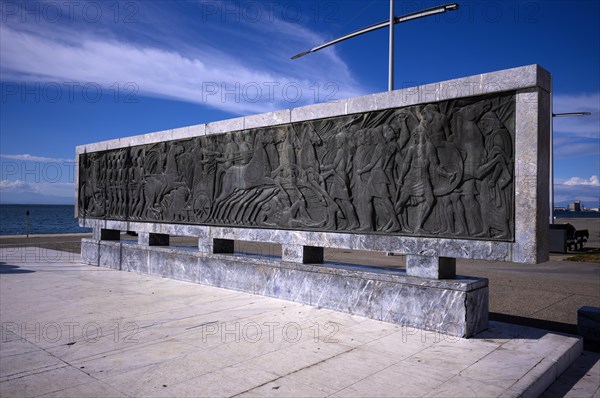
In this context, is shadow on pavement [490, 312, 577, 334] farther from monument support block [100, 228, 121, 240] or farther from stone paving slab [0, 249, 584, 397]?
monument support block [100, 228, 121, 240]

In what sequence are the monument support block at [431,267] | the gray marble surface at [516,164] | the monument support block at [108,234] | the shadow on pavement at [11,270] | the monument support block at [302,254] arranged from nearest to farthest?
the gray marble surface at [516,164] < the monument support block at [431,267] < the monument support block at [302,254] < the shadow on pavement at [11,270] < the monument support block at [108,234]

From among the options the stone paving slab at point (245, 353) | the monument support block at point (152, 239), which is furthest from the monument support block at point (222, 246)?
the monument support block at point (152, 239)

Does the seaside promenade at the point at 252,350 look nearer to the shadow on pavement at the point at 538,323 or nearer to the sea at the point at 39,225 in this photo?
the shadow on pavement at the point at 538,323

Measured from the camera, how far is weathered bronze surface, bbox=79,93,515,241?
585 cm

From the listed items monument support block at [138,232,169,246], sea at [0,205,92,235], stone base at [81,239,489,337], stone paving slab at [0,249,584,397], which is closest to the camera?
stone paving slab at [0,249,584,397]

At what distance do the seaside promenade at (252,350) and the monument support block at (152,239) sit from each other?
2.56m

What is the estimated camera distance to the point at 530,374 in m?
4.50

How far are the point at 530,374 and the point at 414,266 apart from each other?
2.26 meters

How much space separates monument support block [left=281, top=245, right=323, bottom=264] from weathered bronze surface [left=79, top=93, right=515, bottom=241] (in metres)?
0.42

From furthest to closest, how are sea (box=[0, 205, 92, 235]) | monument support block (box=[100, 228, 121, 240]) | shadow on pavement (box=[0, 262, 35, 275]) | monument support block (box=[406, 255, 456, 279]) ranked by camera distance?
sea (box=[0, 205, 92, 235]) → monument support block (box=[100, 228, 121, 240]) → shadow on pavement (box=[0, 262, 35, 275]) → monument support block (box=[406, 255, 456, 279])

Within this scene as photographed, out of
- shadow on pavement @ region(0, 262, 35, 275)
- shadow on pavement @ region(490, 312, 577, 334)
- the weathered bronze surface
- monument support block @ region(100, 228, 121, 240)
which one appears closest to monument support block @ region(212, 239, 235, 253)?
the weathered bronze surface

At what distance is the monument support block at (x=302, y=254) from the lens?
7.89 metres

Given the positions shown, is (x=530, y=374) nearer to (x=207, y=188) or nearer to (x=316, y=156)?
(x=316, y=156)

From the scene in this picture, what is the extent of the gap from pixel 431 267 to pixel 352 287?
1.30 m
